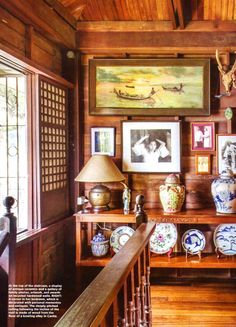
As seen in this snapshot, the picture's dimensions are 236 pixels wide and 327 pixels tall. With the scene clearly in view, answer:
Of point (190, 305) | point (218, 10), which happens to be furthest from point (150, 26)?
point (190, 305)

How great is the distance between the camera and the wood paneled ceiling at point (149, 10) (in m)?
3.61

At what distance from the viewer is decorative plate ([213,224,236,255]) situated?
3770 mm

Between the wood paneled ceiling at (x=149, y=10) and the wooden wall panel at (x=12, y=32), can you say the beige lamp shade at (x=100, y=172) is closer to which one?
the wooden wall panel at (x=12, y=32)

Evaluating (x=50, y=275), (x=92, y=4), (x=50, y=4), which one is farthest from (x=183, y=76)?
(x=50, y=275)

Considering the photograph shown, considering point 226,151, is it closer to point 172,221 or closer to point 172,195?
point 172,195

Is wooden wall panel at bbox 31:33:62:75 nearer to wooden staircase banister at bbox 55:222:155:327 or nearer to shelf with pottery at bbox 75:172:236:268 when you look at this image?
shelf with pottery at bbox 75:172:236:268

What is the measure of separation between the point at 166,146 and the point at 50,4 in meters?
1.74

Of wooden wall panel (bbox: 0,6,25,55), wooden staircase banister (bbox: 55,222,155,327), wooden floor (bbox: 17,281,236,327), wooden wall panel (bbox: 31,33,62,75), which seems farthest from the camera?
wooden wall panel (bbox: 31,33,62,75)

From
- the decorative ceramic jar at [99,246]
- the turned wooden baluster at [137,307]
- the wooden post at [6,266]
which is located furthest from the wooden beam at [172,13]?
the turned wooden baluster at [137,307]

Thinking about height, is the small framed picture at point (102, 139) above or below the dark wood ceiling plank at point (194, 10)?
below

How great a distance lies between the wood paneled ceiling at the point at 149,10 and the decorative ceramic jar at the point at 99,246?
2176mm

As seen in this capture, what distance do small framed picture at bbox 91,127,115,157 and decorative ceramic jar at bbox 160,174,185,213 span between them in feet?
2.33

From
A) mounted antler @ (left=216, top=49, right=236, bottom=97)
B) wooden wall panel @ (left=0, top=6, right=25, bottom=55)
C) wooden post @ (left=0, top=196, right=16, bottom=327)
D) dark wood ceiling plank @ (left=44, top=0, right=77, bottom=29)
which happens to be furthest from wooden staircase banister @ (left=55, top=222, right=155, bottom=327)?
mounted antler @ (left=216, top=49, right=236, bottom=97)

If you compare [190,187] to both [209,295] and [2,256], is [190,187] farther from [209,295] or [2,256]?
[2,256]
